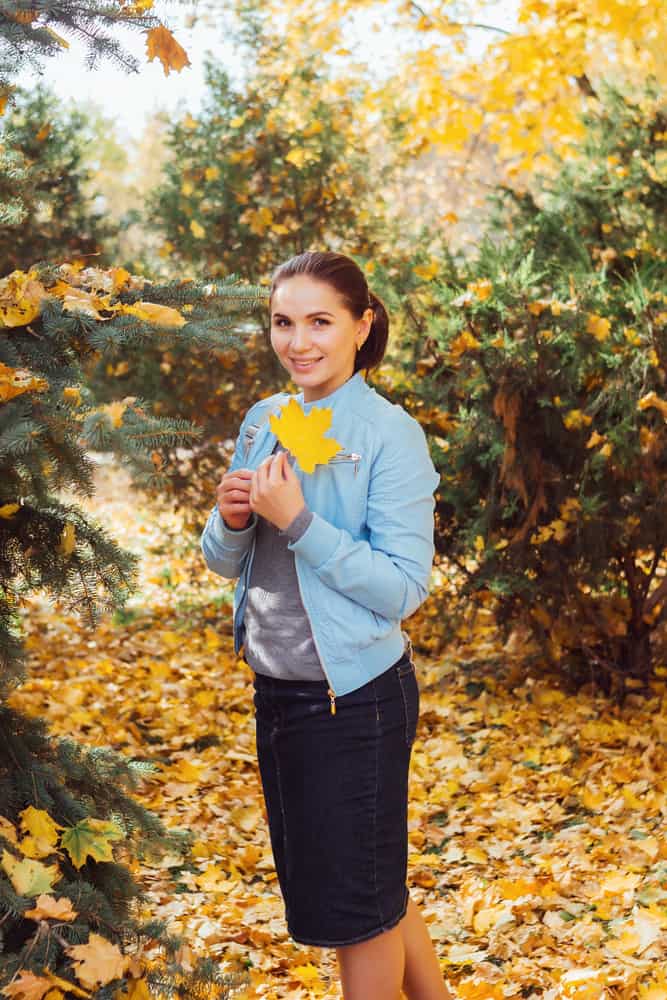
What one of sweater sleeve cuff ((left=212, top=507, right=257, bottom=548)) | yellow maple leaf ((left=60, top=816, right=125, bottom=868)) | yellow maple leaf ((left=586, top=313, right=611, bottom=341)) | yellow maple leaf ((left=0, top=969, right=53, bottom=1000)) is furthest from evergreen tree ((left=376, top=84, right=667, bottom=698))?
yellow maple leaf ((left=0, top=969, right=53, bottom=1000))

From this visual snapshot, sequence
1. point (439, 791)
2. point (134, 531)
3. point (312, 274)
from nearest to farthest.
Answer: point (312, 274) < point (439, 791) < point (134, 531)

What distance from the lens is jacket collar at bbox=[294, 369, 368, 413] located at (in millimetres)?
2037

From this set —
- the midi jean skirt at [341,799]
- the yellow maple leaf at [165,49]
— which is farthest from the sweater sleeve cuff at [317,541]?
the yellow maple leaf at [165,49]

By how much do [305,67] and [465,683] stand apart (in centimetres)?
377

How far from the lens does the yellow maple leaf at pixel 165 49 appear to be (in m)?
2.14

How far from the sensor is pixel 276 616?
1.98 meters

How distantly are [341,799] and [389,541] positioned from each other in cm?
50

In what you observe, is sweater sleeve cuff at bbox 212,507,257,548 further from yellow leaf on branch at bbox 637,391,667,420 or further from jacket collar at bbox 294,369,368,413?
yellow leaf on branch at bbox 637,391,667,420

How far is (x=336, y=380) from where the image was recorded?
2.07m

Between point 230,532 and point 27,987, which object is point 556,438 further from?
point 27,987

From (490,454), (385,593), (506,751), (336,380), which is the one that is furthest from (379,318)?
(506,751)

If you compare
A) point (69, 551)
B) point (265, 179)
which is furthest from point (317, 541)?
point (265, 179)

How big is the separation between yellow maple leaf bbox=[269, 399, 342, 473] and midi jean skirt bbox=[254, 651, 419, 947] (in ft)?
1.41

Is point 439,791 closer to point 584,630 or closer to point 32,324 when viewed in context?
point 584,630
